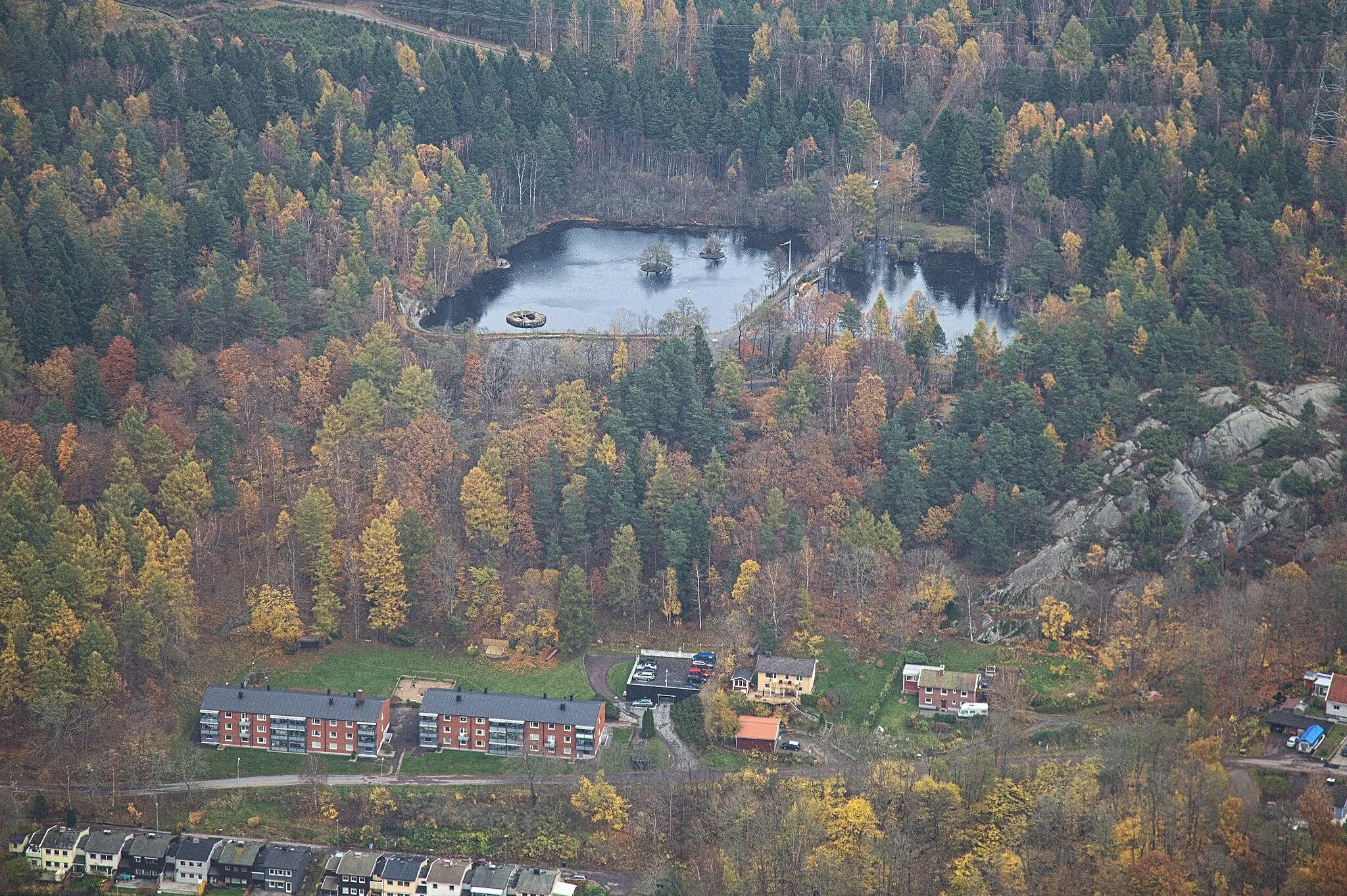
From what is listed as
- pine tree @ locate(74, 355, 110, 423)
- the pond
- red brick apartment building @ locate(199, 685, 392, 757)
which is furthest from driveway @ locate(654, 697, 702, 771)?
pine tree @ locate(74, 355, 110, 423)

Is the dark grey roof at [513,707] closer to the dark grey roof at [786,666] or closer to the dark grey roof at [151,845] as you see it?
the dark grey roof at [786,666]

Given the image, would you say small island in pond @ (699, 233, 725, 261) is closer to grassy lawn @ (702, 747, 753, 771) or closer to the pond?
the pond

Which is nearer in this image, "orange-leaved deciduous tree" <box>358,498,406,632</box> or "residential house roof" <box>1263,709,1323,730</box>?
"residential house roof" <box>1263,709,1323,730</box>

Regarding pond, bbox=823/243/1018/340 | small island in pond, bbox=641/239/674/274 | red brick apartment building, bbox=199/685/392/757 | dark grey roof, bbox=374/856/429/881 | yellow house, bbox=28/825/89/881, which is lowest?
yellow house, bbox=28/825/89/881

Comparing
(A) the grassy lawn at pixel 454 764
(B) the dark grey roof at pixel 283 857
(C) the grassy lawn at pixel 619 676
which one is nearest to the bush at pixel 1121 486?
(C) the grassy lawn at pixel 619 676

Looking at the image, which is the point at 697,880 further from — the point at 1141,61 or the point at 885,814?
the point at 1141,61

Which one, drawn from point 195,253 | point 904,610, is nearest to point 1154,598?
point 904,610
